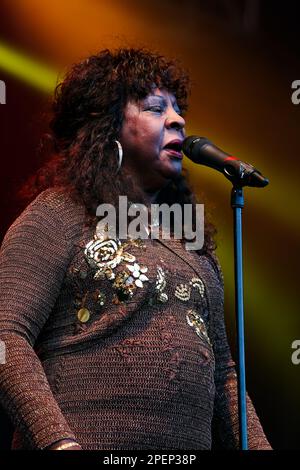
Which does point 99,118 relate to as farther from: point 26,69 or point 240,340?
point 240,340

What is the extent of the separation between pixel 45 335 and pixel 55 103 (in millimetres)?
665

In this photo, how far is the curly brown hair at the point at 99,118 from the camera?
2129mm

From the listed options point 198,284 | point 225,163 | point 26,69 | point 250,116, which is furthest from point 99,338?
point 250,116

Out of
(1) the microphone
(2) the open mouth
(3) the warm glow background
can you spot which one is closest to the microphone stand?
(1) the microphone

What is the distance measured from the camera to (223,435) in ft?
7.00

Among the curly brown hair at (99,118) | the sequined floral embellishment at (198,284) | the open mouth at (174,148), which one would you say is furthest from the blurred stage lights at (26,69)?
the sequined floral embellishment at (198,284)

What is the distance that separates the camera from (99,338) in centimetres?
186

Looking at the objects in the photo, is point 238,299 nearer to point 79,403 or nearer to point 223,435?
point 79,403

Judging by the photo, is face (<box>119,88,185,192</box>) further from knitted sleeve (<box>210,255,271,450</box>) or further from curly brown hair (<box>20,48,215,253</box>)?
knitted sleeve (<box>210,255,271,450</box>)

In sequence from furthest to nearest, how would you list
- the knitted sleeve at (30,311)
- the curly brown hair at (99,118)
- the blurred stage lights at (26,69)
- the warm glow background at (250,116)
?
the warm glow background at (250,116)
the blurred stage lights at (26,69)
the curly brown hair at (99,118)
the knitted sleeve at (30,311)

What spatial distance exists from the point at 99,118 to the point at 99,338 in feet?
2.03

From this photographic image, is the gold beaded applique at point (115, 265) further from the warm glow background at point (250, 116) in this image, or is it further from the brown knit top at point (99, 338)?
the warm glow background at point (250, 116)

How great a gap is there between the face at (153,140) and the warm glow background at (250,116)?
2.29 feet

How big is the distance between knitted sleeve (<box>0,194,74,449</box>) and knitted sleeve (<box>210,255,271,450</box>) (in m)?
0.46
